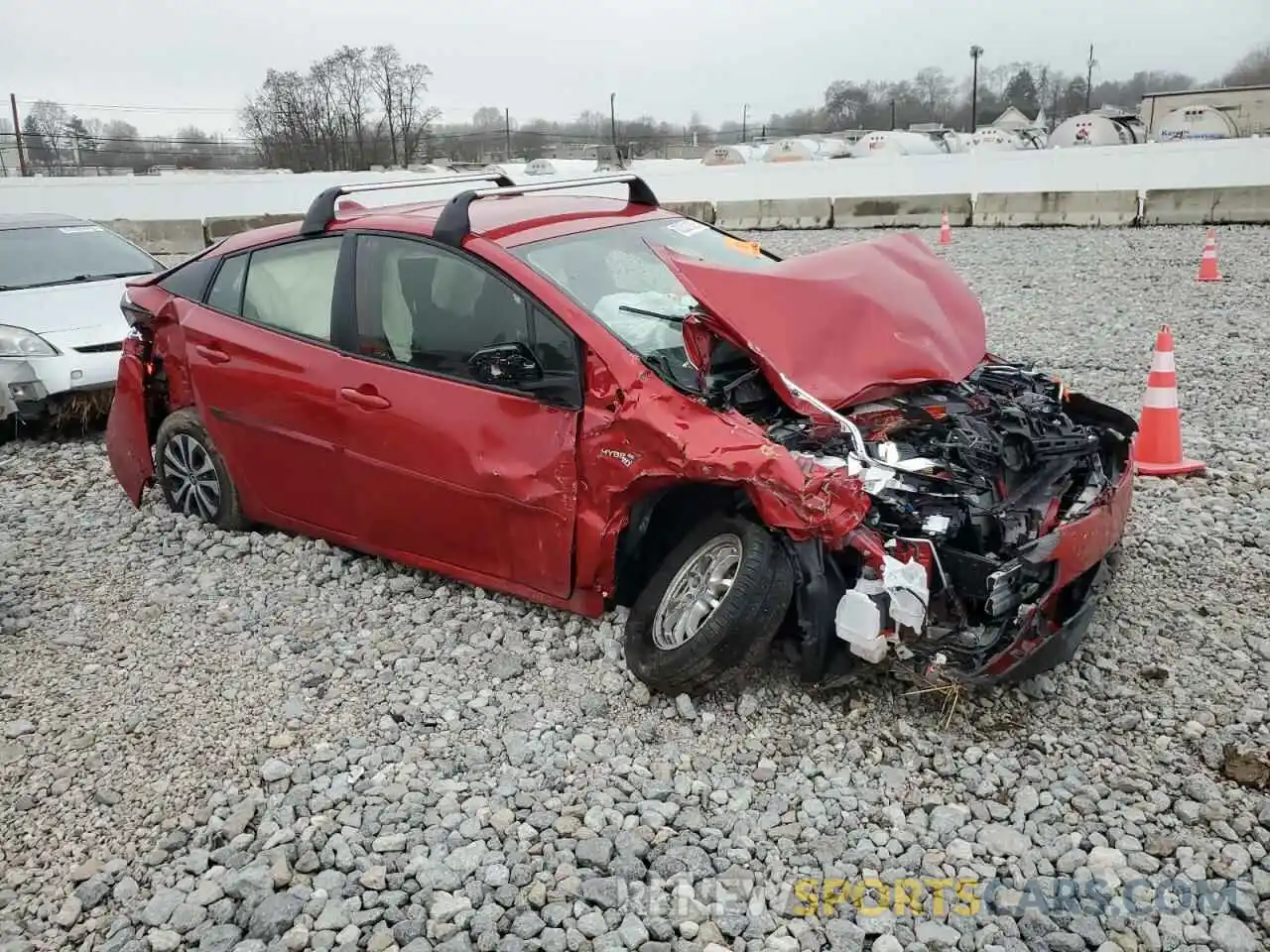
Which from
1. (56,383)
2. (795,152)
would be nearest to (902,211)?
(56,383)

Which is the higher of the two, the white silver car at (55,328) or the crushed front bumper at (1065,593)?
the white silver car at (55,328)

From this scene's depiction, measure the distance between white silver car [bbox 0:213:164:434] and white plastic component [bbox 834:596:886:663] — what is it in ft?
19.5

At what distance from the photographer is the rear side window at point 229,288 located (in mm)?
5047

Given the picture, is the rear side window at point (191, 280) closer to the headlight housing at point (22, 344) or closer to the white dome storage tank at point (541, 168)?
the headlight housing at point (22, 344)

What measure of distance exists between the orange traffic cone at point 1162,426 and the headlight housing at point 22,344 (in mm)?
6999

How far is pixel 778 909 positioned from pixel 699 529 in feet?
4.47

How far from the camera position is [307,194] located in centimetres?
2330

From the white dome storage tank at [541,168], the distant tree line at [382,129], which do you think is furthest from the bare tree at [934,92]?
the white dome storage tank at [541,168]

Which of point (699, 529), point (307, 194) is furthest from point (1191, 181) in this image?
point (699, 529)

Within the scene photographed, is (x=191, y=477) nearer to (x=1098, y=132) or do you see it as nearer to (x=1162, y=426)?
(x=1162, y=426)

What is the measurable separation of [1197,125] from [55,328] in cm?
4141

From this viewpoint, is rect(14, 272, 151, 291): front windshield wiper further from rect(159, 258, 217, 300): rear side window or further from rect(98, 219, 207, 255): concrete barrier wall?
rect(98, 219, 207, 255): concrete barrier wall

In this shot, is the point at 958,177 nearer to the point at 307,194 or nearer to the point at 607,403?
the point at 307,194

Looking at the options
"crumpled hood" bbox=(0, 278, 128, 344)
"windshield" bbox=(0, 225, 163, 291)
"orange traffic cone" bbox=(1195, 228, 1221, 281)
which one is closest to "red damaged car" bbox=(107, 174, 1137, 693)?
"crumpled hood" bbox=(0, 278, 128, 344)
